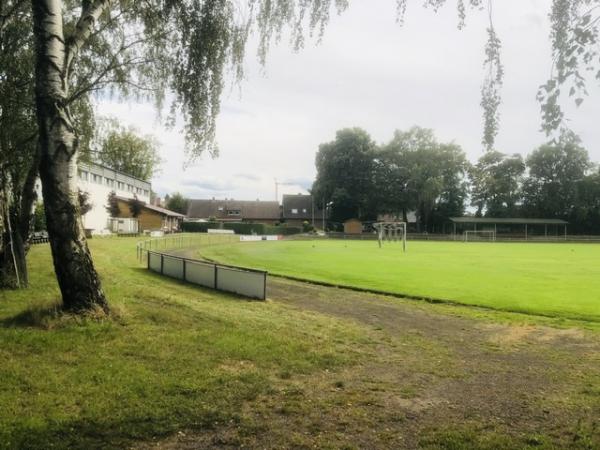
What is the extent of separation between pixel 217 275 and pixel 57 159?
803cm

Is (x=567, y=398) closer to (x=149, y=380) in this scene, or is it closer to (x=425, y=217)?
(x=149, y=380)

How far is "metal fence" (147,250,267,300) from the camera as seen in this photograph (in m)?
13.1

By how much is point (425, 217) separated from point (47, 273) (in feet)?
244

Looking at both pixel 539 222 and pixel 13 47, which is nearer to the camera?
pixel 13 47

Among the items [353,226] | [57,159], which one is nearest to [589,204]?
[353,226]

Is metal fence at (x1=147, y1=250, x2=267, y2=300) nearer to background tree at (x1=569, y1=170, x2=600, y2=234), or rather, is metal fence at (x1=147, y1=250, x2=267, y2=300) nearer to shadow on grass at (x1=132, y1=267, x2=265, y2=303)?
shadow on grass at (x1=132, y1=267, x2=265, y2=303)

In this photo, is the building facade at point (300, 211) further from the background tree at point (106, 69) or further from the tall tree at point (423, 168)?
the background tree at point (106, 69)

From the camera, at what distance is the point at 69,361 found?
5.95 m

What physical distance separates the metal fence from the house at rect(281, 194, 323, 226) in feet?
240

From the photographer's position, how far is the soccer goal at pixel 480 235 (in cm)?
7112

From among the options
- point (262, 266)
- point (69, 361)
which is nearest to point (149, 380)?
point (69, 361)

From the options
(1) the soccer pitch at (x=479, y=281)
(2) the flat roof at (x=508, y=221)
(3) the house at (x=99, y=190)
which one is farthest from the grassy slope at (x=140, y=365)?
(2) the flat roof at (x=508, y=221)

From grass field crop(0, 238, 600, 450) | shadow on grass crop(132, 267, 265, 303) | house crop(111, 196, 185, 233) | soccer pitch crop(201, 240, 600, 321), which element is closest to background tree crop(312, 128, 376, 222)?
house crop(111, 196, 185, 233)

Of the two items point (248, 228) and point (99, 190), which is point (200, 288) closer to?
point (99, 190)
